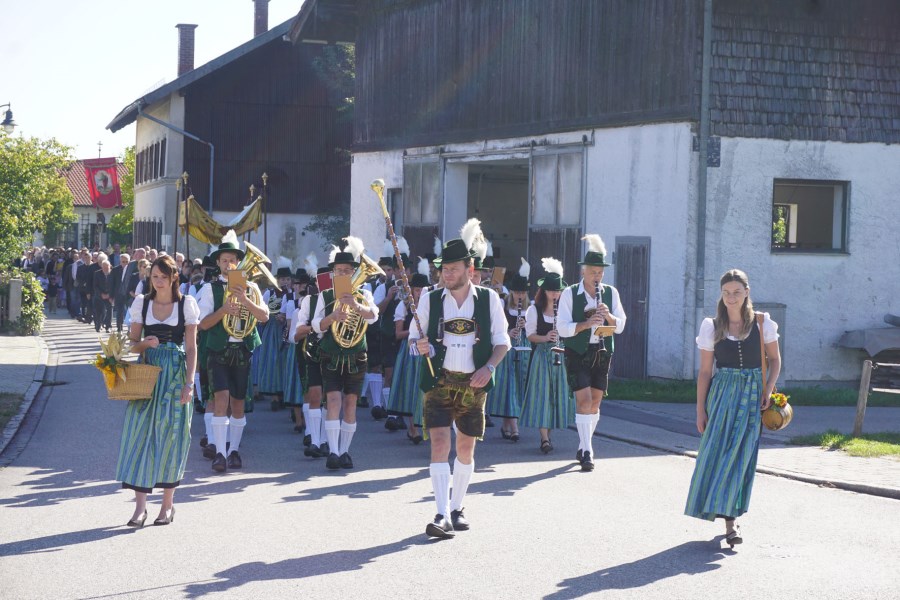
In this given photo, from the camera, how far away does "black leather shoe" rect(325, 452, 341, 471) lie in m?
10.7

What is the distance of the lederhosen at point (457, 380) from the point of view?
8.32 metres

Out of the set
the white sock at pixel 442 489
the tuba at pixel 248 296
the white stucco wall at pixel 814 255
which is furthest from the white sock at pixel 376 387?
the white sock at pixel 442 489

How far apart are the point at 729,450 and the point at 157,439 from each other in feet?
12.2

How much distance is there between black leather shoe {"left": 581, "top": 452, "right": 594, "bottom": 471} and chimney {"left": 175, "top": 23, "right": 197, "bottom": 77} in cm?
4388

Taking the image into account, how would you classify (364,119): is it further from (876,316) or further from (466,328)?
(466,328)

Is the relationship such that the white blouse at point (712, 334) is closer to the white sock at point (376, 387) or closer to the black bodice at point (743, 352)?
the black bodice at point (743, 352)

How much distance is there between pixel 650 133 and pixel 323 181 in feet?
86.9

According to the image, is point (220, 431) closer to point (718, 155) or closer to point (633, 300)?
point (633, 300)

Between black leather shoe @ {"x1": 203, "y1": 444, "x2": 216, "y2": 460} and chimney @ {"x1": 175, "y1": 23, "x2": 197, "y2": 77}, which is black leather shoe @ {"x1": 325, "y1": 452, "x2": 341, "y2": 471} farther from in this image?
chimney @ {"x1": 175, "y1": 23, "x2": 197, "y2": 77}

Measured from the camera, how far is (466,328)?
8305mm

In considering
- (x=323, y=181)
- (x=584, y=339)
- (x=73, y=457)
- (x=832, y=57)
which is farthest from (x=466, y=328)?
(x=323, y=181)

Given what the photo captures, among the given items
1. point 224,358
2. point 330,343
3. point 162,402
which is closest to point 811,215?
point 330,343

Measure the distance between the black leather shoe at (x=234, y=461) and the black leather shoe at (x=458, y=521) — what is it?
310cm

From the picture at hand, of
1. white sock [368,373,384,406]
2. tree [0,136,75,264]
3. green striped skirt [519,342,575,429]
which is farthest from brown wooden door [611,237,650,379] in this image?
tree [0,136,75,264]
